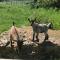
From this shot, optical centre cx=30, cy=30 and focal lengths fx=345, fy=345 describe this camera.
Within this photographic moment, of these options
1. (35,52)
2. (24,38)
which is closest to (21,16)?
(24,38)

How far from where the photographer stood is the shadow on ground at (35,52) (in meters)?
12.4

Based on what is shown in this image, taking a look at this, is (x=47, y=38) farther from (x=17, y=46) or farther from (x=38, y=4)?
(x=38, y=4)

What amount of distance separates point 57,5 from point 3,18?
5.33 meters

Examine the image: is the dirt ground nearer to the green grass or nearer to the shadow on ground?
the shadow on ground

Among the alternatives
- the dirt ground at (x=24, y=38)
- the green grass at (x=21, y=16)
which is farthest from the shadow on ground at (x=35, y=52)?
the green grass at (x=21, y=16)

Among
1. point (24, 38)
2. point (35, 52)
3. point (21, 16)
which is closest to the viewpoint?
point (35, 52)

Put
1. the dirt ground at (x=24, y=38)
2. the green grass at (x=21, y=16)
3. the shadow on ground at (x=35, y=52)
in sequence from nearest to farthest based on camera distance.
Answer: the shadow on ground at (x=35, y=52)
the dirt ground at (x=24, y=38)
the green grass at (x=21, y=16)

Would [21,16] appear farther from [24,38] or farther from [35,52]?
[35,52]

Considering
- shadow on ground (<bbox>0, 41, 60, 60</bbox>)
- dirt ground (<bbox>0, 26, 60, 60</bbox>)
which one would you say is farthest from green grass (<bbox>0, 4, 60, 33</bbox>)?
shadow on ground (<bbox>0, 41, 60, 60</bbox>)

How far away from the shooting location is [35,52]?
43.6 ft

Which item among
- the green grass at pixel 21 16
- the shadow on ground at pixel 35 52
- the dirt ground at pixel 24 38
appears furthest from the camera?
the green grass at pixel 21 16

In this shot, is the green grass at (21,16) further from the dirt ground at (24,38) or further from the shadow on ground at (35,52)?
the shadow on ground at (35,52)

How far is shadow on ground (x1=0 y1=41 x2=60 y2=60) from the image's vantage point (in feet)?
40.5

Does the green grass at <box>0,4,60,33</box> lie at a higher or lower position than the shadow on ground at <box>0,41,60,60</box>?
lower
